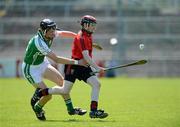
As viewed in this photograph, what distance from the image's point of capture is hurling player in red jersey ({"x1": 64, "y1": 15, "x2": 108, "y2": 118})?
12445 millimetres

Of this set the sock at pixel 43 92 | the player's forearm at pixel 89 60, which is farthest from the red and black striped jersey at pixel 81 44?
the sock at pixel 43 92

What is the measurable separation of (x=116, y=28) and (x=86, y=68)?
3145 centimetres

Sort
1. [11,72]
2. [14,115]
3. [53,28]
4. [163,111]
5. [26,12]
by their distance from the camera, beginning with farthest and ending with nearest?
[26,12], [11,72], [163,111], [14,115], [53,28]

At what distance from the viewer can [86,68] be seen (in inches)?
503

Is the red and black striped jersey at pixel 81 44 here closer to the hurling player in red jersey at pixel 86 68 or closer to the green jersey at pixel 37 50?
the hurling player in red jersey at pixel 86 68

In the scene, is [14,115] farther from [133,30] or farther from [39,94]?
[133,30]

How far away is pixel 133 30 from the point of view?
143 ft

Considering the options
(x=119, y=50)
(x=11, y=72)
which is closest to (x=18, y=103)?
(x=11, y=72)

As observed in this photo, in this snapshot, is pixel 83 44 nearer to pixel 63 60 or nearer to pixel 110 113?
pixel 63 60

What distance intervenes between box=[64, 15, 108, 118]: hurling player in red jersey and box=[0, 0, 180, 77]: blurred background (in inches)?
945

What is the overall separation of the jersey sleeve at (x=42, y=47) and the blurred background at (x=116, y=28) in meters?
24.5

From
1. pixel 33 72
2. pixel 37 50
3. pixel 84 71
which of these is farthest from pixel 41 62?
pixel 84 71

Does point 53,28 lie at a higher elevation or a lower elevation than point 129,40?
higher

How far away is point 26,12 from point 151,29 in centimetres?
881
